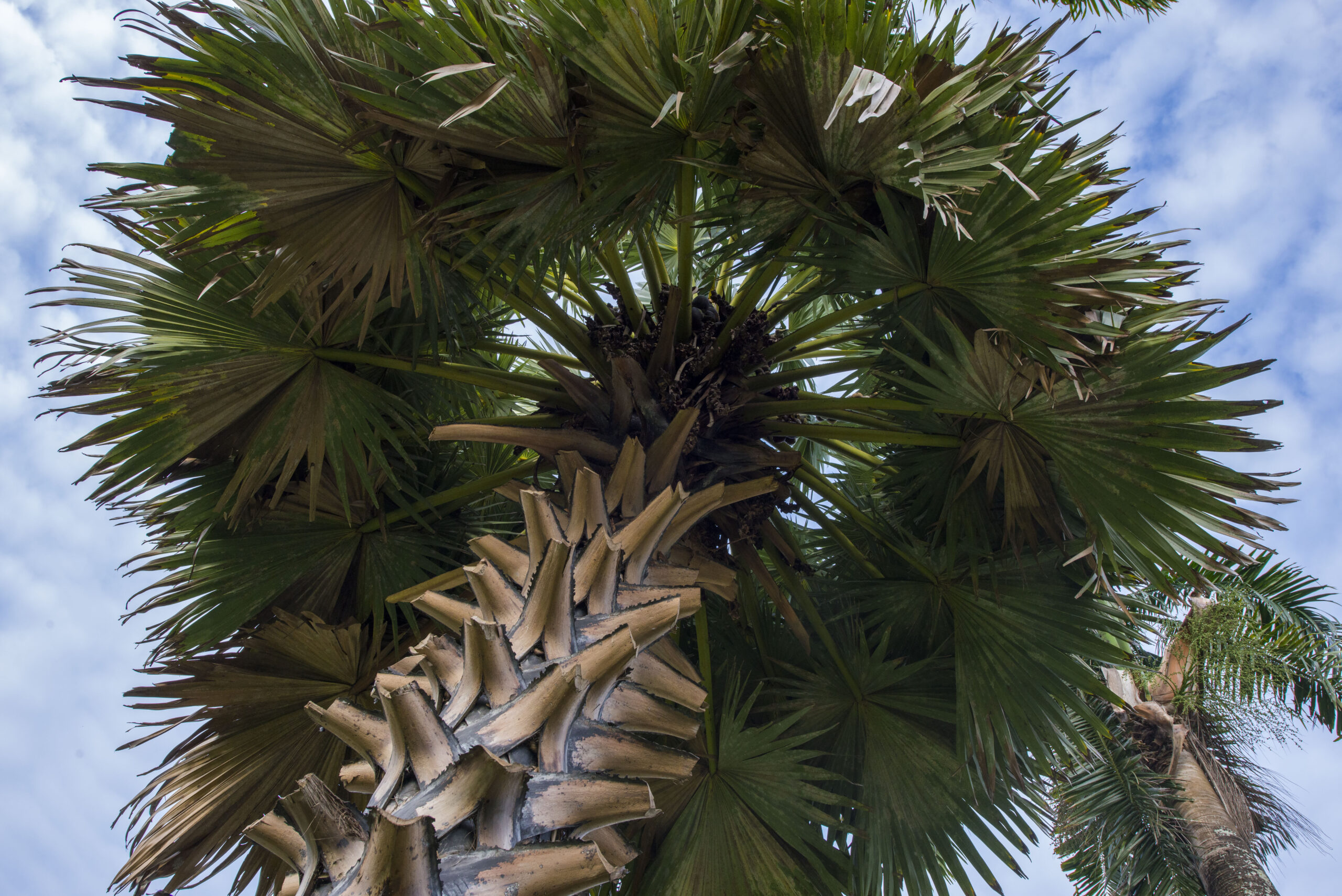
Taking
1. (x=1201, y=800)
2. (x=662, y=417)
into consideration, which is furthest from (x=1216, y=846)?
→ (x=662, y=417)

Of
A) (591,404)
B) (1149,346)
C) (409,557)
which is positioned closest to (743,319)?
(591,404)

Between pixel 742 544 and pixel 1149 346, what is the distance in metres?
1.40

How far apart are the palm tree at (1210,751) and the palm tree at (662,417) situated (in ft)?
11.1

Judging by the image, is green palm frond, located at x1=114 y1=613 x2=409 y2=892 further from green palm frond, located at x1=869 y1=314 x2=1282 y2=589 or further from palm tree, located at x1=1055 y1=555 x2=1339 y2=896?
palm tree, located at x1=1055 y1=555 x2=1339 y2=896

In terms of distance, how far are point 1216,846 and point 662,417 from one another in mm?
5198

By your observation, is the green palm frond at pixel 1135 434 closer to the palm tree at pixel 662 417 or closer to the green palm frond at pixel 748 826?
the palm tree at pixel 662 417

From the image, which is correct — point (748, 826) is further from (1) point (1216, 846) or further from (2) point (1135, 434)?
(1) point (1216, 846)

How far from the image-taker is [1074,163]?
3.09 meters

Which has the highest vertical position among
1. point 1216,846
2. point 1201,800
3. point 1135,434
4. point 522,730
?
point 1135,434

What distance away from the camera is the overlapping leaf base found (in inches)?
53.0

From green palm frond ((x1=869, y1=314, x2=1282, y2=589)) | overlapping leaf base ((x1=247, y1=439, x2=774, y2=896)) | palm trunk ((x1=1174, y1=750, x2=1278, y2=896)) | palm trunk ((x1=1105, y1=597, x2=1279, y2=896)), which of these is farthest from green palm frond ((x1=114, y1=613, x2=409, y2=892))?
palm trunk ((x1=1174, y1=750, x2=1278, y2=896))

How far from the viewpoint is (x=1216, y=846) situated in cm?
562

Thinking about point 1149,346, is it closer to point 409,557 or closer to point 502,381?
point 502,381

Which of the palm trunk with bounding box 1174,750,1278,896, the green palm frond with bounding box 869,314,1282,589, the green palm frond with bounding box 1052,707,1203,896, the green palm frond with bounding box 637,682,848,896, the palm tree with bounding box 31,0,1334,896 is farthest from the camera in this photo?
the green palm frond with bounding box 1052,707,1203,896
